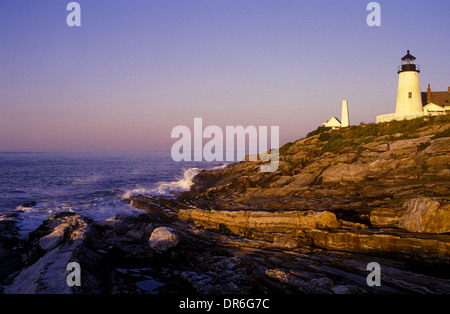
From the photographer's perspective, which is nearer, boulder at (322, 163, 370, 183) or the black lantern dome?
boulder at (322, 163, 370, 183)

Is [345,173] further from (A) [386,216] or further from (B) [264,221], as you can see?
(B) [264,221]

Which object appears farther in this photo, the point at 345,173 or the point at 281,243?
the point at 345,173

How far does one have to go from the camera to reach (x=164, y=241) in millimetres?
13273

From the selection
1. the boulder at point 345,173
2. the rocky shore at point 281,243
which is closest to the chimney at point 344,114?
the rocky shore at point 281,243

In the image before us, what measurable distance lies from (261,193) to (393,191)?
30.0 ft

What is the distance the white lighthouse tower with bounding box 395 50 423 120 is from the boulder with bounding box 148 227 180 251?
32601mm

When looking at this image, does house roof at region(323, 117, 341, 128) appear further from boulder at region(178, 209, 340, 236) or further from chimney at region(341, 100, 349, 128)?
boulder at region(178, 209, 340, 236)

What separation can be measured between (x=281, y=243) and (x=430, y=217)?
6087 millimetres

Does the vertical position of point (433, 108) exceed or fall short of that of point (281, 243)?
it exceeds it

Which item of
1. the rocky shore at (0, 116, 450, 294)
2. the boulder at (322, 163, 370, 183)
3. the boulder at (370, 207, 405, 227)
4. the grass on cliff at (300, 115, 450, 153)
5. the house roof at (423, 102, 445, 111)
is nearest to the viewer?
the rocky shore at (0, 116, 450, 294)

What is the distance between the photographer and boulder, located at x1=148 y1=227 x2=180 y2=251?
13.2 metres

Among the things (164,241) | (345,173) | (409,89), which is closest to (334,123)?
(409,89)

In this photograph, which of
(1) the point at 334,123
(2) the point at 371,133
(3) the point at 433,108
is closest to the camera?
(2) the point at 371,133

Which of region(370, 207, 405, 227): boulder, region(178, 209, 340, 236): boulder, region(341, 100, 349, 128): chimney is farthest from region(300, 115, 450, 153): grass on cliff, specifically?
region(178, 209, 340, 236): boulder
